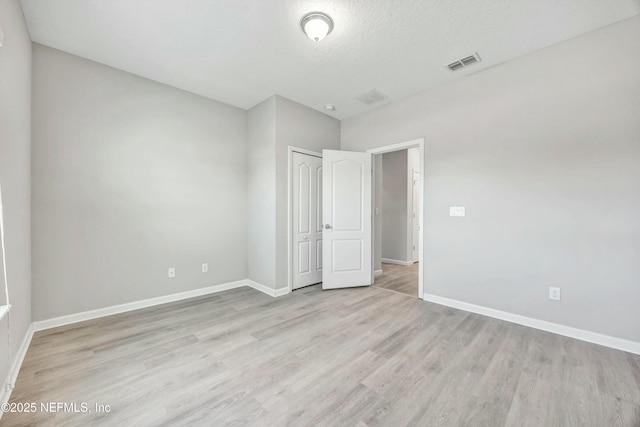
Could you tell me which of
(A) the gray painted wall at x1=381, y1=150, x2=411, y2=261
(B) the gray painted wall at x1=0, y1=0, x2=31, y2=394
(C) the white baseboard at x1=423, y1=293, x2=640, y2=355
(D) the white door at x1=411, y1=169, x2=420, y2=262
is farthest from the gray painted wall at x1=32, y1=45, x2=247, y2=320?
(D) the white door at x1=411, y1=169, x2=420, y2=262

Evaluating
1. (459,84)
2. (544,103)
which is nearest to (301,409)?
(544,103)

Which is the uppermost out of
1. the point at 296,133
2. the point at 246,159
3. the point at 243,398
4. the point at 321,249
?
the point at 296,133

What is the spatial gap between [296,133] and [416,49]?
1.94 meters

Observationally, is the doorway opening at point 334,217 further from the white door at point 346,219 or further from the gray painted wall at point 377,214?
the gray painted wall at point 377,214

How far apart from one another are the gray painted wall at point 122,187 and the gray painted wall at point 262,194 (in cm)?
27

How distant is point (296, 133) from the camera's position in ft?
12.8

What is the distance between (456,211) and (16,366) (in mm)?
4376

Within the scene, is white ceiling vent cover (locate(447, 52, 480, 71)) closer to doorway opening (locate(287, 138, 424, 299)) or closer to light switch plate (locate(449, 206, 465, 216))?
doorway opening (locate(287, 138, 424, 299))

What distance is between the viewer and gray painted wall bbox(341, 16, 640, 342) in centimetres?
223

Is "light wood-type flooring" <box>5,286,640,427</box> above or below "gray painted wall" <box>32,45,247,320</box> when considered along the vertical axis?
below

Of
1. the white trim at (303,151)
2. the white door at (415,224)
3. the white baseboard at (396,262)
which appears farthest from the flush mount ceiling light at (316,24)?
the white baseboard at (396,262)

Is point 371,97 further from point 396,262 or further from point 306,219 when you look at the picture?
point 396,262

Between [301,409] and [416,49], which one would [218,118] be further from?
[301,409]

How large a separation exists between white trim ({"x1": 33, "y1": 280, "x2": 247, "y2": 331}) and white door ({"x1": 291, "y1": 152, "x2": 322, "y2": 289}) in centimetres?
110
